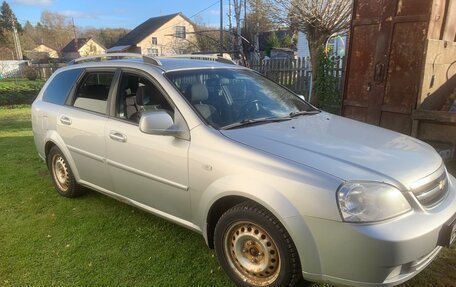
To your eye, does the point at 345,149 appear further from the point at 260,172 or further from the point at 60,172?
the point at 60,172

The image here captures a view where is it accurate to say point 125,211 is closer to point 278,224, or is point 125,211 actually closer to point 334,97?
point 278,224

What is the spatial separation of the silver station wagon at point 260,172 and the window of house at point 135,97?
0.01m

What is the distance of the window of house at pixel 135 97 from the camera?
11.9 feet

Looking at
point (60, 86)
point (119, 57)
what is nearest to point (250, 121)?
point (119, 57)

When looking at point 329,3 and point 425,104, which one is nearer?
point 425,104

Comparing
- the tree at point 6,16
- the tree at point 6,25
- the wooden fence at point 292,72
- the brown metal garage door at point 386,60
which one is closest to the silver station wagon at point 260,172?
the brown metal garage door at point 386,60

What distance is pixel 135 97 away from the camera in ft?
12.8

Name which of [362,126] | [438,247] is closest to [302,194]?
[438,247]

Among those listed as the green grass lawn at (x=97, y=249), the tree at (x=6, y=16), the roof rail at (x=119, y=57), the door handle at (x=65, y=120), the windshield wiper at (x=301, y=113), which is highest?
the tree at (x=6, y=16)

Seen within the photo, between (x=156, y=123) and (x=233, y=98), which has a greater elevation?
(x=233, y=98)

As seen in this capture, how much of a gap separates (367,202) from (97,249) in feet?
8.14

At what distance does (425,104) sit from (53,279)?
16.9 ft

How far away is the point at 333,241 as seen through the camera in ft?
7.53

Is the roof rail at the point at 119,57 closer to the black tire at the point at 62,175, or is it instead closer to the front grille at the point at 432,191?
the black tire at the point at 62,175
